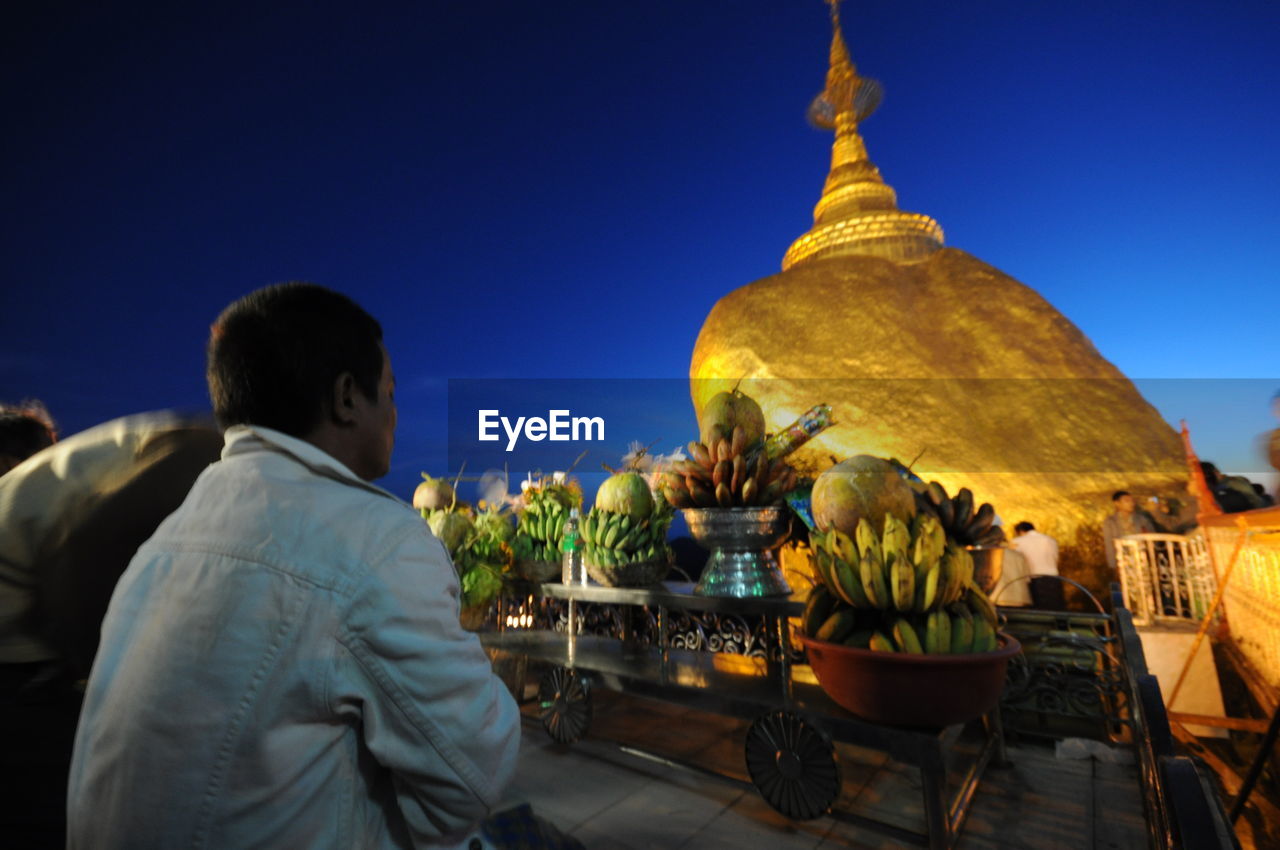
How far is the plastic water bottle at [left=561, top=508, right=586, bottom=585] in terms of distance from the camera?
2.70 metres

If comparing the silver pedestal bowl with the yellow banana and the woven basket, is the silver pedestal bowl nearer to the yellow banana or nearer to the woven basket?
the yellow banana

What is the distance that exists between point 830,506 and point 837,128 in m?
13.3

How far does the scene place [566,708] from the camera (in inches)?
102

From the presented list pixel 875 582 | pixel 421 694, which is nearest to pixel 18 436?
pixel 421 694

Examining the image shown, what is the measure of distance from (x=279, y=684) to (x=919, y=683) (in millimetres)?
1486

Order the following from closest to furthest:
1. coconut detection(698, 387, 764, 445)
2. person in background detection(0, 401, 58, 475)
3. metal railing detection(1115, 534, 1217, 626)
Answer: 1. person in background detection(0, 401, 58, 475)
2. coconut detection(698, 387, 764, 445)
3. metal railing detection(1115, 534, 1217, 626)

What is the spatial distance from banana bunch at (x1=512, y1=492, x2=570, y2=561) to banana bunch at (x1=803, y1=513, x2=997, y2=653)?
162 cm

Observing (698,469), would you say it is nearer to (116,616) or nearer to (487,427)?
(487,427)

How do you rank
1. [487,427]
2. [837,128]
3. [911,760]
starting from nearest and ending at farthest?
→ [911,760] < [487,427] < [837,128]

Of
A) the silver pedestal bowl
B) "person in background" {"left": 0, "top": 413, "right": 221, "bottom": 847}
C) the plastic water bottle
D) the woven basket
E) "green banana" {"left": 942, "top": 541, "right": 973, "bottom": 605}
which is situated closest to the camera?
"person in background" {"left": 0, "top": 413, "right": 221, "bottom": 847}

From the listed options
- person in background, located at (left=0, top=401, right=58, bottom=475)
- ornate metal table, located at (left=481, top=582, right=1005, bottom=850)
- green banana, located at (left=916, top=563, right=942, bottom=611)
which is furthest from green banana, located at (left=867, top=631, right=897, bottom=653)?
person in background, located at (left=0, top=401, right=58, bottom=475)

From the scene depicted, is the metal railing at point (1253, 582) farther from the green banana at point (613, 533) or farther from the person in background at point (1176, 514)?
the green banana at point (613, 533)

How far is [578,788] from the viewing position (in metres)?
2.27

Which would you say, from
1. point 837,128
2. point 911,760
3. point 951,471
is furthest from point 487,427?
point 837,128
